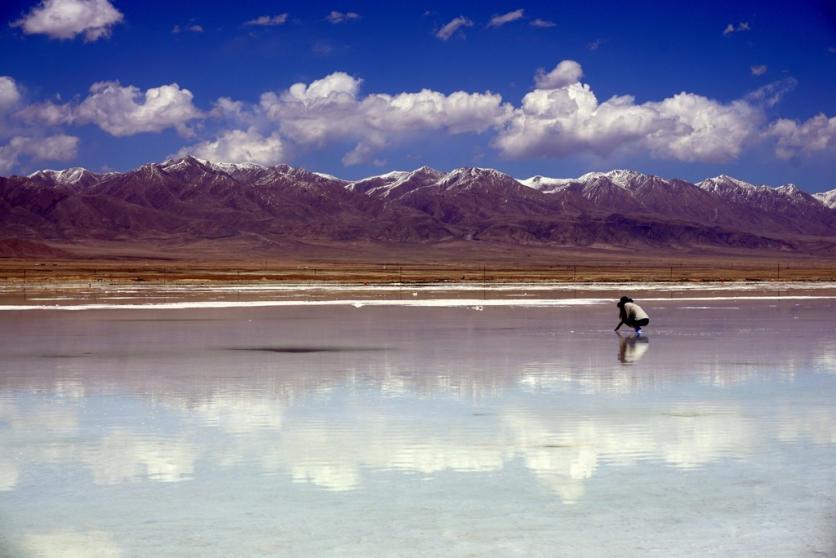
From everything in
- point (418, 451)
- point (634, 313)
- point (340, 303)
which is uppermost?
point (634, 313)

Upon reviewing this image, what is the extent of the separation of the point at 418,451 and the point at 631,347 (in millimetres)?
11469

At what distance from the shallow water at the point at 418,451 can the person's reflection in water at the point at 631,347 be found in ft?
0.57

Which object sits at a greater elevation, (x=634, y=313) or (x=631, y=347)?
(x=634, y=313)

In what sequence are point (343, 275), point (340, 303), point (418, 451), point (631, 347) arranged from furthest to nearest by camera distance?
point (343, 275), point (340, 303), point (631, 347), point (418, 451)

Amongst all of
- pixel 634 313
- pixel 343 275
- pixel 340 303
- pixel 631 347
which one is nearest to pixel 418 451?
pixel 631 347

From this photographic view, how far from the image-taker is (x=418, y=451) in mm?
9523

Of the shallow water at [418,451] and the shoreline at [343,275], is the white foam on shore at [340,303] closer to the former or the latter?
the shallow water at [418,451]

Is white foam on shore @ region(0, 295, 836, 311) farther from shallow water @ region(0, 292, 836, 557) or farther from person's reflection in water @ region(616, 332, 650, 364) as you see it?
shallow water @ region(0, 292, 836, 557)

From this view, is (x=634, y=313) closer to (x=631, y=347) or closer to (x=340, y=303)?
(x=631, y=347)

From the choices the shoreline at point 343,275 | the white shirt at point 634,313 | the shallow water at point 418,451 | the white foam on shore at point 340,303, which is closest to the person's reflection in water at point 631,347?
the shallow water at point 418,451

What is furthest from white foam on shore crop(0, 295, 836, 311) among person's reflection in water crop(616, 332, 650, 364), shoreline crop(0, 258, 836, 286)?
shoreline crop(0, 258, 836, 286)

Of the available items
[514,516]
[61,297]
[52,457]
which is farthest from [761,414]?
[61,297]

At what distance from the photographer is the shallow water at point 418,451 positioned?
6.85 metres

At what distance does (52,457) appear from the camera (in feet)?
30.3
